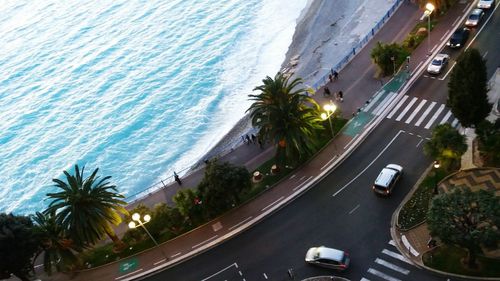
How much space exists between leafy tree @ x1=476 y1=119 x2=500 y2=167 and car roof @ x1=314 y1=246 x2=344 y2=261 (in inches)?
751

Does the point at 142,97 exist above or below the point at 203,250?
above

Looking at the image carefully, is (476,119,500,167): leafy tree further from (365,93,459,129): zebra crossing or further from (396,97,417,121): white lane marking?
(396,97,417,121): white lane marking

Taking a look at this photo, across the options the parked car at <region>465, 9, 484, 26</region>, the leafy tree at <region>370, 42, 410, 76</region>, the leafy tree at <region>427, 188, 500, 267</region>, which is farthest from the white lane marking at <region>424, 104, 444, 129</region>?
the parked car at <region>465, 9, 484, 26</region>

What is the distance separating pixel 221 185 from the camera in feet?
150

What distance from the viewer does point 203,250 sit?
45.6m

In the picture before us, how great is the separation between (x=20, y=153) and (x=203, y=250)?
5727 cm

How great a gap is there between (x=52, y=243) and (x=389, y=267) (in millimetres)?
34847

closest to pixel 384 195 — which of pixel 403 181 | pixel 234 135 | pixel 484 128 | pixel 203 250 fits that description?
pixel 403 181

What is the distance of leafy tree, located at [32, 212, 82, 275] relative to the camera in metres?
44.4

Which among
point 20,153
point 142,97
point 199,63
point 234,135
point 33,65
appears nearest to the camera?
point 234,135

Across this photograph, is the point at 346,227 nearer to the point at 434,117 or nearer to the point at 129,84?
the point at 434,117

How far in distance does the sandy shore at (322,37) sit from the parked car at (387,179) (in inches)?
1124

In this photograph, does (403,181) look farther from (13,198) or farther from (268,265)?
(13,198)

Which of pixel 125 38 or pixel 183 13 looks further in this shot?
pixel 183 13
